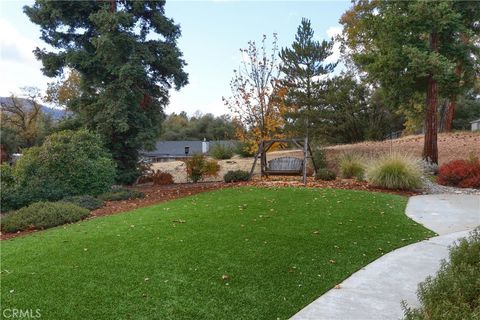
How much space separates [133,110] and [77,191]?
438 centimetres

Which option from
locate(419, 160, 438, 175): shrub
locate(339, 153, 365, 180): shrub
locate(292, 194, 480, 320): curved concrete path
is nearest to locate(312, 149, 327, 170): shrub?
locate(339, 153, 365, 180): shrub

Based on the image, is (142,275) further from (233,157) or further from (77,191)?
(233,157)

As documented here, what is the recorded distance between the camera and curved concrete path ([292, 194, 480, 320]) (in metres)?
3.25

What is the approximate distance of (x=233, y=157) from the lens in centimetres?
2431

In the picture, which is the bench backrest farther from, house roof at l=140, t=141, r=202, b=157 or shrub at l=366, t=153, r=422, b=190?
house roof at l=140, t=141, r=202, b=157

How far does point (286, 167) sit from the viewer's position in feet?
41.3

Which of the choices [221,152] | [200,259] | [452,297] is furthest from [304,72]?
[452,297]

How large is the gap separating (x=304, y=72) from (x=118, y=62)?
44.5ft

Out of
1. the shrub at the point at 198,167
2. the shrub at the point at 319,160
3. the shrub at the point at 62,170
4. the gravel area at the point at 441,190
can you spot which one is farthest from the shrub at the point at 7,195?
the gravel area at the point at 441,190

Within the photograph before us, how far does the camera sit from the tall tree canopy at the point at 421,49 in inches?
481

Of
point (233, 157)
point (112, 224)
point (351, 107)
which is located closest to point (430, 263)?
point (112, 224)

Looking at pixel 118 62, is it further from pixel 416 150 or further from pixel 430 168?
pixel 416 150

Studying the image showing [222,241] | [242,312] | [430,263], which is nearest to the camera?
[242,312]

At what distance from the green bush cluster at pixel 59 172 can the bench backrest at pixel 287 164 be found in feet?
17.2
